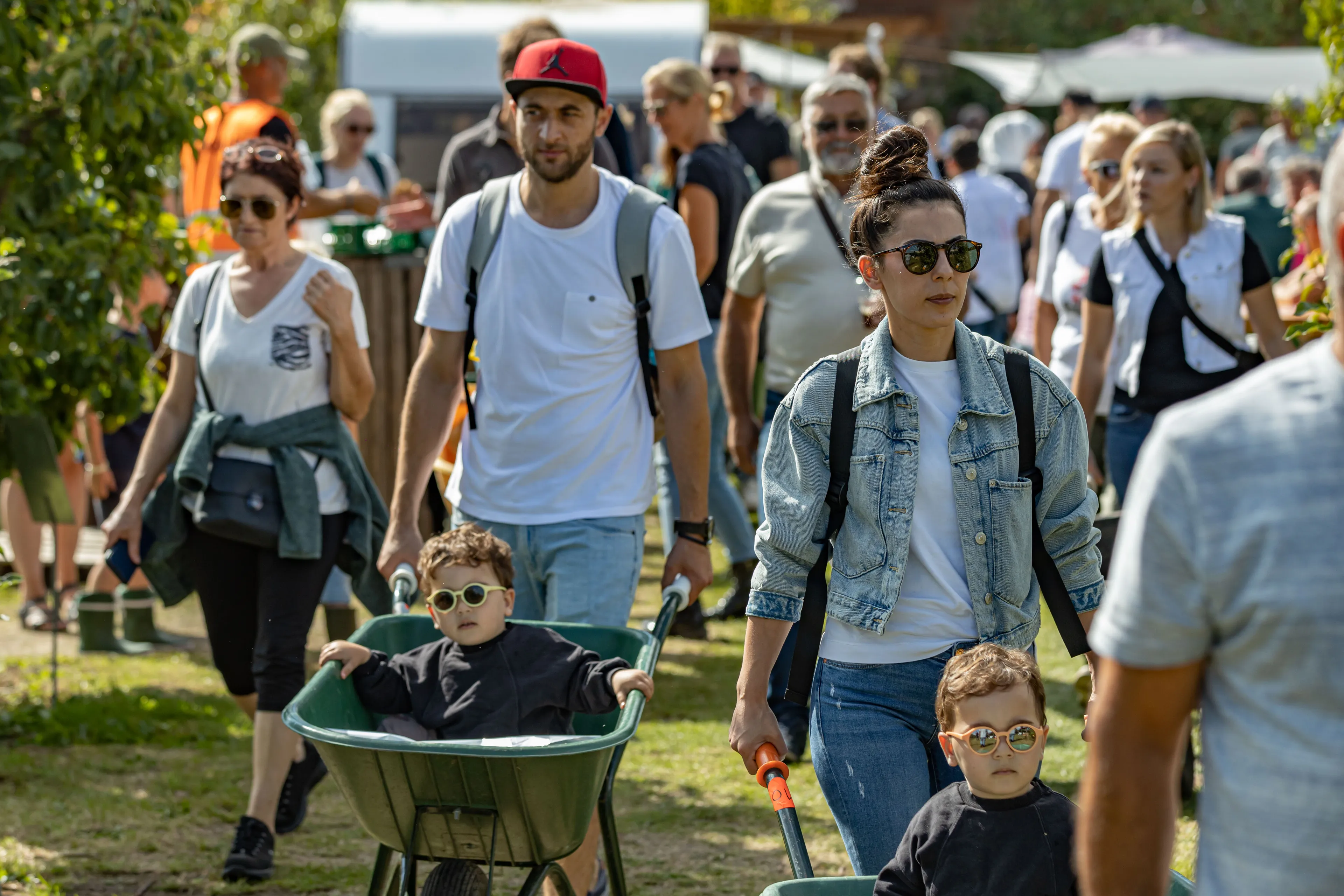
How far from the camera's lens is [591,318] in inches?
166

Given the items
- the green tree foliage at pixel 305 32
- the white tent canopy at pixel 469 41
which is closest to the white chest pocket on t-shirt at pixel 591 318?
the white tent canopy at pixel 469 41

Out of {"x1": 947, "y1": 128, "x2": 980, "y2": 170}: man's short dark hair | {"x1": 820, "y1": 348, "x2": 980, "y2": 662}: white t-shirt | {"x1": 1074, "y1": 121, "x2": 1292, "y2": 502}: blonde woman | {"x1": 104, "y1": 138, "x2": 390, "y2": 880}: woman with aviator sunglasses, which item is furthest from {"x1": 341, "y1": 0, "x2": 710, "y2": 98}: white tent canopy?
{"x1": 820, "y1": 348, "x2": 980, "y2": 662}: white t-shirt

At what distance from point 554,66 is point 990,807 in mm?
2291

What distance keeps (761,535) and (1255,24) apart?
31.8 m

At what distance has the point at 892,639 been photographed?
9.94 feet

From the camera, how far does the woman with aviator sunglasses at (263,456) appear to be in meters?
4.96

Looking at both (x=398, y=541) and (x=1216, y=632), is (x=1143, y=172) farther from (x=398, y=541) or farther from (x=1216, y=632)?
(x=1216, y=632)

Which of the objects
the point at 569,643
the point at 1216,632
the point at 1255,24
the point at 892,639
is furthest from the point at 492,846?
the point at 1255,24

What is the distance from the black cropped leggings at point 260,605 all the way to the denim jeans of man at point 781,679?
159 centimetres

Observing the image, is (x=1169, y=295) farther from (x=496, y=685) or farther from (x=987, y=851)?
(x=987, y=851)

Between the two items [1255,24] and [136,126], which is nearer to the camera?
[136,126]

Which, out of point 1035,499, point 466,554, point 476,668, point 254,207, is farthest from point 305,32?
point 1035,499

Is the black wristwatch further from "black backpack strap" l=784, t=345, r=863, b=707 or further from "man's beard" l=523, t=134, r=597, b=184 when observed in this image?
"black backpack strap" l=784, t=345, r=863, b=707

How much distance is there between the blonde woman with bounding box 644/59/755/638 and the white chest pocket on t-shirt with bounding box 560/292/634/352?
2548 millimetres
